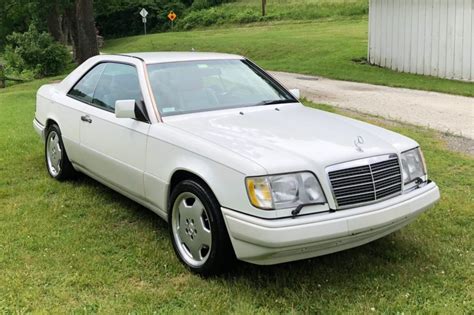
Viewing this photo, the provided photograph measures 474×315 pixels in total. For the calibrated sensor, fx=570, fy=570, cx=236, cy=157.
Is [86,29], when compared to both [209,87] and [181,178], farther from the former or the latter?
[181,178]

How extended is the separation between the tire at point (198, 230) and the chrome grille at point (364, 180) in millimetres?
772

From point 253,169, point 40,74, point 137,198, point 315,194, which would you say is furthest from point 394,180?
point 40,74

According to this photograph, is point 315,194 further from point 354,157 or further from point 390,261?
point 390,261

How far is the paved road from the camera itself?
32.7 ft

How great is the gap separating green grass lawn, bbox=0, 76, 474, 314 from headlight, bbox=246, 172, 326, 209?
2.11ft

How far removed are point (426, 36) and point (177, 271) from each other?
14.8m

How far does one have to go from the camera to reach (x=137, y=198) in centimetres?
471

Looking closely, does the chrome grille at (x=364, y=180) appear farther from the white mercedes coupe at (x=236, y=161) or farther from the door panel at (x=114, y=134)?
the door panel at (x=114, y=134)

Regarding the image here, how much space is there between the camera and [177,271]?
13.2 feet

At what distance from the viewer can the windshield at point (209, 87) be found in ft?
15.3

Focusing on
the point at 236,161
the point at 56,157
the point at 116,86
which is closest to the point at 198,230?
the point at 236,161

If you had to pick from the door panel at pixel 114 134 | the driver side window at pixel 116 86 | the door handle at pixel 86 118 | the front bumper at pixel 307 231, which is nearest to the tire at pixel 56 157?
the door panel at pixel 114 134

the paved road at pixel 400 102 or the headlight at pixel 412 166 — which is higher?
the headlight at pixel 412 166

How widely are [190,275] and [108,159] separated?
1.50 metres
